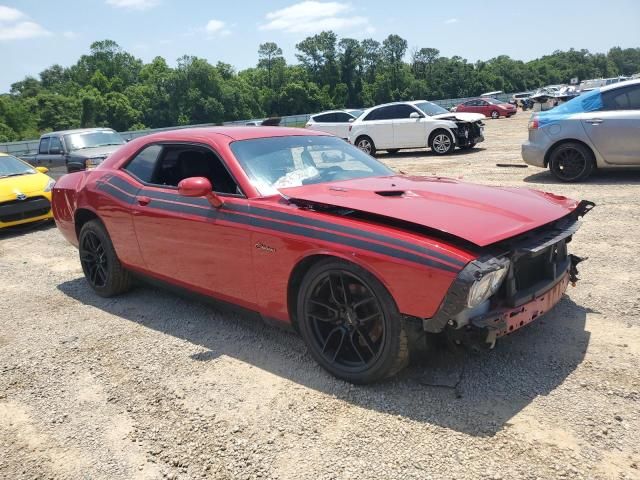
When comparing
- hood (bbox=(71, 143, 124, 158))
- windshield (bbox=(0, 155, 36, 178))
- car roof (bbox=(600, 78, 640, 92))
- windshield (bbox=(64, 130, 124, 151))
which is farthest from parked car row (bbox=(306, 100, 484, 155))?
windshield (bbox=(0, 155, 36, 178))

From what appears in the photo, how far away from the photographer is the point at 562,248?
135 inches

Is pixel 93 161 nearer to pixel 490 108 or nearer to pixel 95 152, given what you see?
pixel 95 152

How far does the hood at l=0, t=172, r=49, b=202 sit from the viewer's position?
27.3ft

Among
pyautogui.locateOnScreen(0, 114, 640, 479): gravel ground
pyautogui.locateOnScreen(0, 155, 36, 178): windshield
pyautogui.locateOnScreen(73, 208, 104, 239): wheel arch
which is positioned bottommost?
pyautogui.locateOnScreen(0, 114, 640, 479): gravel ground

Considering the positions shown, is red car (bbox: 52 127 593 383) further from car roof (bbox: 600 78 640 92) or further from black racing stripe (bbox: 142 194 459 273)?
car roof (bbox: 600 78 640 92)

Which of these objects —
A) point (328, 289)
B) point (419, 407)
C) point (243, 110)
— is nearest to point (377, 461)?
point (419, 407)

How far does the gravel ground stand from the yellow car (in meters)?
4.47

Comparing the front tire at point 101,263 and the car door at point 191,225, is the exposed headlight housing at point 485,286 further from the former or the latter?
the front tire at point 101,263

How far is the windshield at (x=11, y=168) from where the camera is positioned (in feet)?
29.5

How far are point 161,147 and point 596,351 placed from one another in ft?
11.8

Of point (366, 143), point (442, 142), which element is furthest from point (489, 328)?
point (366, 143)

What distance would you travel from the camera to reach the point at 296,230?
10.4 feet

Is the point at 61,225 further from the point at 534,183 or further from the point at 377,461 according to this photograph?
the point at 534,183

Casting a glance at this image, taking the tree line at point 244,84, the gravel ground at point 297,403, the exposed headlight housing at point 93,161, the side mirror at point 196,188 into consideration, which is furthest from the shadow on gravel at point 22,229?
the tree line at point 244,84
